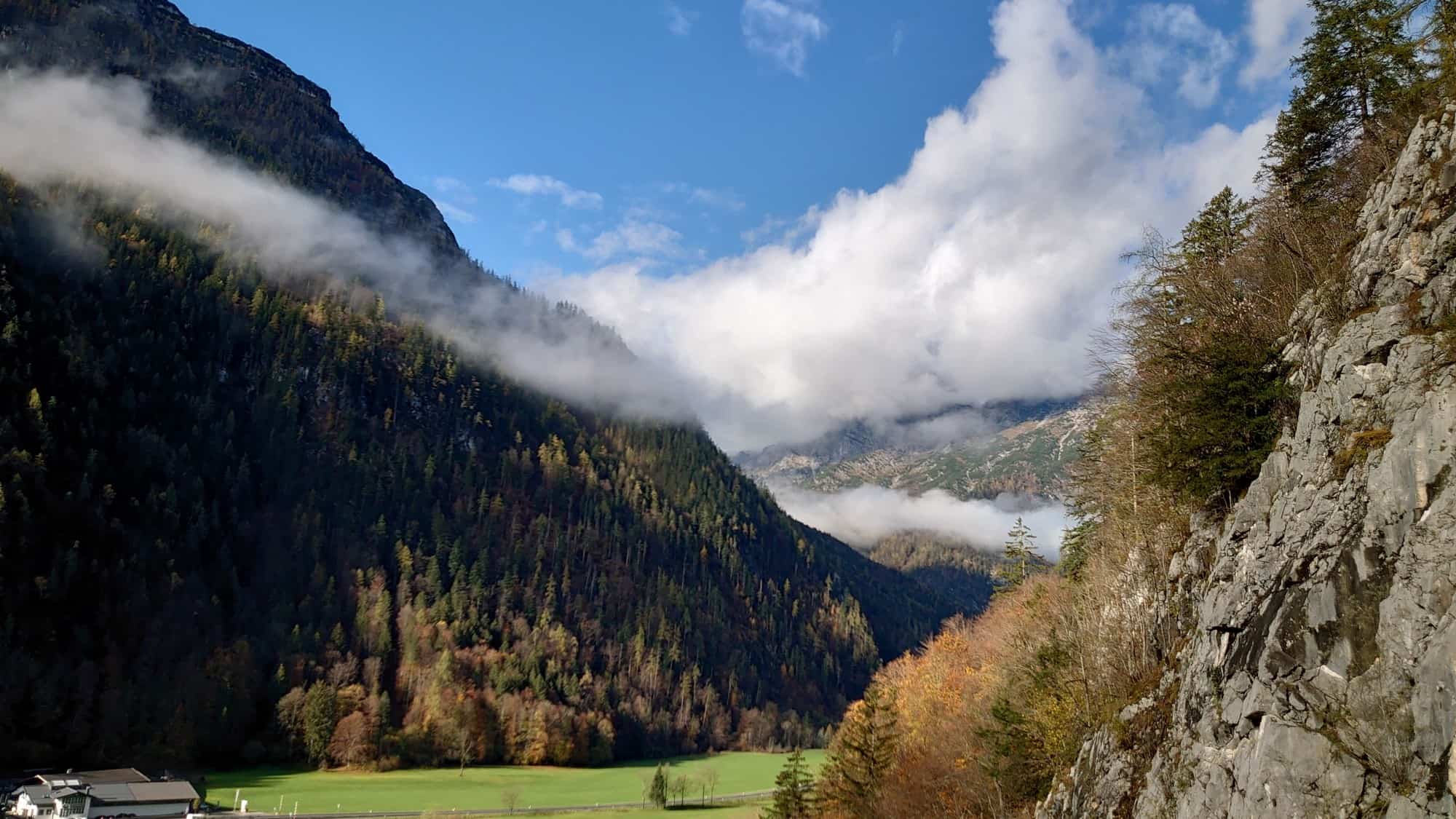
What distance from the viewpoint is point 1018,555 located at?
2381 inches

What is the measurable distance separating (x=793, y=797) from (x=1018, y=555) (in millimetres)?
24497

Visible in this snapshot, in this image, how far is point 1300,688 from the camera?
15.4m

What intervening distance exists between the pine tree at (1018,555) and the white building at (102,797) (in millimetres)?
88247

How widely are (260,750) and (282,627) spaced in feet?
80.9

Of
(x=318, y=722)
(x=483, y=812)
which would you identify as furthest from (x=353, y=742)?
(x=483, y=812)

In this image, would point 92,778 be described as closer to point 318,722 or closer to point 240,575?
point 318,722

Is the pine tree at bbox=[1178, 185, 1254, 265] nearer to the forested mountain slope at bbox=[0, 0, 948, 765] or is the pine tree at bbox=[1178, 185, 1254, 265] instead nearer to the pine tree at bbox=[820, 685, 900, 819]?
the pine tree at bbox=[820, 685, 900, 819]

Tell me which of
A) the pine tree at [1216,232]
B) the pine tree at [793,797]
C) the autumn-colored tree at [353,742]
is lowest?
the autumn-colored tree at [353,742]

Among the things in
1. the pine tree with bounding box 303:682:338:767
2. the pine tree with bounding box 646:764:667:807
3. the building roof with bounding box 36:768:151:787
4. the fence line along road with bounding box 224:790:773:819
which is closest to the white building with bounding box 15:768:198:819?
the building roof with bounding box 36:768:151:787

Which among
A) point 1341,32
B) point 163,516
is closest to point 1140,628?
point 1341,32

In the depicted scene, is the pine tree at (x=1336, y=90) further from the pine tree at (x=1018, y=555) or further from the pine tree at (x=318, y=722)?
the pine tree at (x=318, y=722)

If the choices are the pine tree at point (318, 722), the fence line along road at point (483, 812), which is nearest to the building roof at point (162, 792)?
the fence line along road at point (483, 812)

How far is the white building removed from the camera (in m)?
80.4

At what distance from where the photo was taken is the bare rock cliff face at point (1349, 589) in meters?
13.3
